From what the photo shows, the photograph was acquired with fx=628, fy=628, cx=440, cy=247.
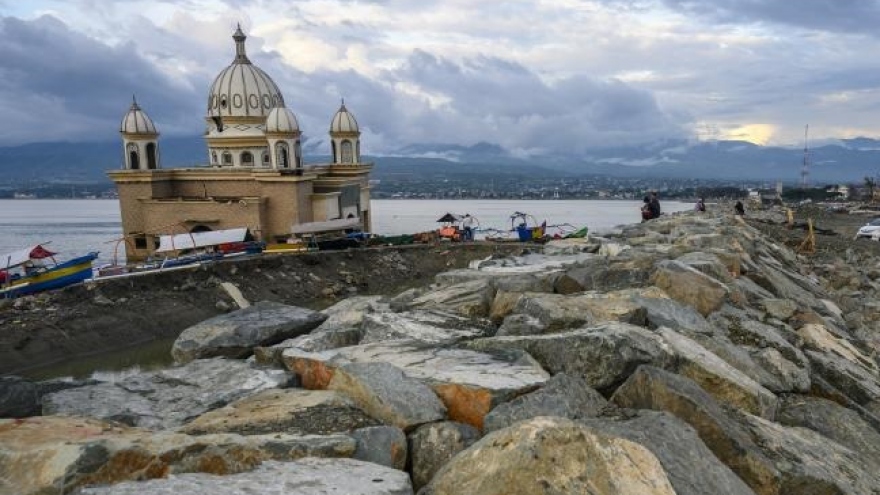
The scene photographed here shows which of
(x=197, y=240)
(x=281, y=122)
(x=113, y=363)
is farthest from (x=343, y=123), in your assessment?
(x=113, y=363)

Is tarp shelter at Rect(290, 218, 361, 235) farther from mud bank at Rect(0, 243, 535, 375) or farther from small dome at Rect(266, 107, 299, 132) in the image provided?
small dome at Rect(266, 107, 299, 132)

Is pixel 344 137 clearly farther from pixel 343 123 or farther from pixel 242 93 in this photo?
pixel 242 93

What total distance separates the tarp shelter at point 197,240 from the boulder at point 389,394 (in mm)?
27656

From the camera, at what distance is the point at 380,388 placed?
400cm

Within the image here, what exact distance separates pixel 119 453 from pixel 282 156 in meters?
40.6

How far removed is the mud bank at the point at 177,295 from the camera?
19.0 metres

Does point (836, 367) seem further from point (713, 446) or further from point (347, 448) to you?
point (347, 448)

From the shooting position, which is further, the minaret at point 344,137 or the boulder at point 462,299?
the minaret at point 344,137

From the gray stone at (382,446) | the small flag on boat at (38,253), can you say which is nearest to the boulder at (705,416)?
the gray stone at (382,446)

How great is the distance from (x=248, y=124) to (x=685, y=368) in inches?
1783

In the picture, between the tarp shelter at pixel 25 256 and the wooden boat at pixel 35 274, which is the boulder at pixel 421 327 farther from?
the tarp shelter at pixel 25 256

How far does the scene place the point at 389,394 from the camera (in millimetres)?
3951

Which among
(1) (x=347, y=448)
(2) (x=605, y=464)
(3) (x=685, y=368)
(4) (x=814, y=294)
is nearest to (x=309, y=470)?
(1) (x=347, y=448)

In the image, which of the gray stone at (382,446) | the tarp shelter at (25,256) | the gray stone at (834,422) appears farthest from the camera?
the tarp shelter at (25,256)
